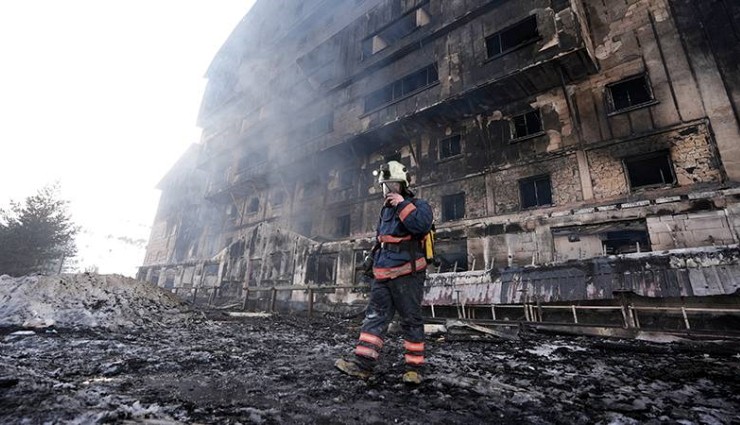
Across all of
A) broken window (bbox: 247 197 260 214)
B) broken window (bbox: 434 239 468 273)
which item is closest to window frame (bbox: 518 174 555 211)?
broken window (bbox: 434 239 468 273)

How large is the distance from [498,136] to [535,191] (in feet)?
8.99

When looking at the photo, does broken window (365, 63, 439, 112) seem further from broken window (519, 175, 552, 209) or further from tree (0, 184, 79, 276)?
tree (0, 184, 79, 276)

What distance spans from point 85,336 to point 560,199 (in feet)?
39.9

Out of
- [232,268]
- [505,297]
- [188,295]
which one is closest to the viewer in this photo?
[505,297]

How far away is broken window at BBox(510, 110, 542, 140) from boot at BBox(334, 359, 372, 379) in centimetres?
1150

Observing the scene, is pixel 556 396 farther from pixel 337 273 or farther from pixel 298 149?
pixel 298 149

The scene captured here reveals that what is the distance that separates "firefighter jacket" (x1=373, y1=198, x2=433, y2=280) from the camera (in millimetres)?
3076

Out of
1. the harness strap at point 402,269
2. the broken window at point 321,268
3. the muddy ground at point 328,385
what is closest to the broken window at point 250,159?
the broken window at point 321,268

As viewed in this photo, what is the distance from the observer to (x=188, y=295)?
18.6 metres

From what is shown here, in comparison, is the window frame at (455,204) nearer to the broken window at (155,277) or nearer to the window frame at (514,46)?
the window frame at (514,46)

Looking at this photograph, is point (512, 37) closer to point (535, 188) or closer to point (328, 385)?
point (535, 188)

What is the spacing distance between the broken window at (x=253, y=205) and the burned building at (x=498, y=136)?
16 cm

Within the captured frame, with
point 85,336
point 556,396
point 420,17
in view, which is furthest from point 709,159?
point 85,336

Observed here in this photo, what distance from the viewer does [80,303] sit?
568 cm
